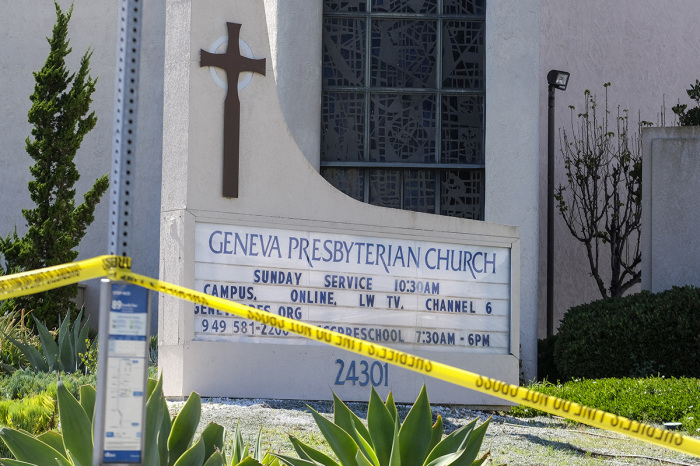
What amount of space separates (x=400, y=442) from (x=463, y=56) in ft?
33.3

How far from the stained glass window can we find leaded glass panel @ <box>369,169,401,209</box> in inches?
0.6

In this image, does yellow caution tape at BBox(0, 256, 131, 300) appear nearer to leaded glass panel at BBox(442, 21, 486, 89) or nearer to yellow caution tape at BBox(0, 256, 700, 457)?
yellow caution tape at BBox(0, 256, 700, 457)

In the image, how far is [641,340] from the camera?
1178 centimetres

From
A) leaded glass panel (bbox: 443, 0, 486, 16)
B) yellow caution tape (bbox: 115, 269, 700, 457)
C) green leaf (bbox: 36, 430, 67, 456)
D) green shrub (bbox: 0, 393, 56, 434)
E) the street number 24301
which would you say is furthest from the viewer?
leaded glass panel (bbox: 443, 0, 486, 16)

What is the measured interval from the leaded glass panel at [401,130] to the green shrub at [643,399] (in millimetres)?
4536

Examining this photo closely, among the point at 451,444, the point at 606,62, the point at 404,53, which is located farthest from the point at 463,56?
the point at 451,444

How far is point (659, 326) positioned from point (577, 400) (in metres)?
3.09

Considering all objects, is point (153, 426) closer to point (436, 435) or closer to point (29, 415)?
point (436, 435)

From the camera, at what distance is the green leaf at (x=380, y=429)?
13.9 feet

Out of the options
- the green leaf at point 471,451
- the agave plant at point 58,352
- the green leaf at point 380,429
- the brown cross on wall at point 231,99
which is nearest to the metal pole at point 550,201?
the brown cross on wall at point 231,99

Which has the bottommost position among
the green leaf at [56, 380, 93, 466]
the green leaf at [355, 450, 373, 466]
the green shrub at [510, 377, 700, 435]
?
the green shrub at [510, 377, 700, 435]

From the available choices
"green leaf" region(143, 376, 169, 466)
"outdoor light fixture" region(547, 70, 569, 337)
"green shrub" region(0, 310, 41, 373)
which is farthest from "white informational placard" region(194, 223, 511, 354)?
"outdoor light fixture" region(547, 70, 569, 337)

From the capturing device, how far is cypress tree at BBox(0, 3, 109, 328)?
41.2 ft

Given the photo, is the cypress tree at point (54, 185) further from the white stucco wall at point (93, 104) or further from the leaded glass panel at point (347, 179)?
the leaded glass panel at point (347, 179)
